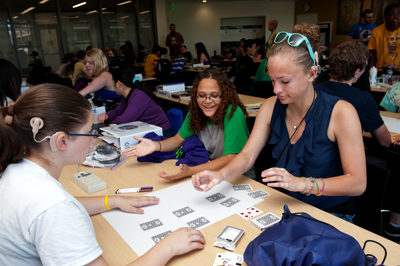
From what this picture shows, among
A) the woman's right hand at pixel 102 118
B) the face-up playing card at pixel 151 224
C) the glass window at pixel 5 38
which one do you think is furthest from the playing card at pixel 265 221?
the glass window at pixel 5 38

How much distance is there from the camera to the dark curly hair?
6.37 ft

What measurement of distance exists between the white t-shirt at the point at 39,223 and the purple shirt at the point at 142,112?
77.7 inches

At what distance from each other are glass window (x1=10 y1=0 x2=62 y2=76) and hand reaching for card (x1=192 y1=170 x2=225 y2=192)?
809cm

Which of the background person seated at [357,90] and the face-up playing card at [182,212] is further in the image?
the background person seated at [357,90]

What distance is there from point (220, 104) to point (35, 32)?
8373mm

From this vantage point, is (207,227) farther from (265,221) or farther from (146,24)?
(146,24)

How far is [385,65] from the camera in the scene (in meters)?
4.43

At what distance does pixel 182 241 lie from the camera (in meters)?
1.01

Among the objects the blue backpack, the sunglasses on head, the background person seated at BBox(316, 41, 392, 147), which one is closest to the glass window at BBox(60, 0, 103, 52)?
the background person seated at BBox(316, 41, 392, 147)

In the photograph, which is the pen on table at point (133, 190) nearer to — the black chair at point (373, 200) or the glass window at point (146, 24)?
the black chair at point (373, 200)

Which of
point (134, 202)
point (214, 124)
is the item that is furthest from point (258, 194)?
point (214, 124)

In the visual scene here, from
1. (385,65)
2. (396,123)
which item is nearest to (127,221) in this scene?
(396,123)

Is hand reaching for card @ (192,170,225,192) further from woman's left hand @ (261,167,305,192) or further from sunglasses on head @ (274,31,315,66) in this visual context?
sunglasses on head @ (274,31,315,66)

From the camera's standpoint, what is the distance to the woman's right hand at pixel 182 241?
979 millimetres
